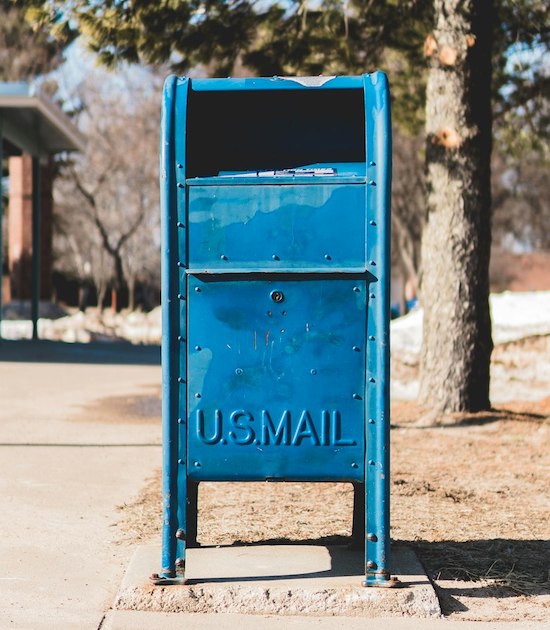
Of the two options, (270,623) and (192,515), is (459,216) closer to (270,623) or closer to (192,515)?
(192,515)

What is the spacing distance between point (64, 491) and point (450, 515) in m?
2.52

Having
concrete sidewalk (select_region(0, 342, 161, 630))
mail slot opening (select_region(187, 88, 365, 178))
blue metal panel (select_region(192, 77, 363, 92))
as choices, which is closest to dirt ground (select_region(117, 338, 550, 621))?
concrete sidewalk (select_region(0, 342, 161, 630))

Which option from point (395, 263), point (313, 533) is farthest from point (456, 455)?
point (395, 263)

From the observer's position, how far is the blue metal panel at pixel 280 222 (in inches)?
167

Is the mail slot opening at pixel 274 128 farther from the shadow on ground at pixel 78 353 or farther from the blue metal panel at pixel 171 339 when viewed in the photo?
the shadow on ground at pixel 78 353

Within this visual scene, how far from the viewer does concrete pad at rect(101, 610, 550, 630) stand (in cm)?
394

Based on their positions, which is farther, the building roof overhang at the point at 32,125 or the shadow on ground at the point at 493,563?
the building roof overhang at the point at 32,125

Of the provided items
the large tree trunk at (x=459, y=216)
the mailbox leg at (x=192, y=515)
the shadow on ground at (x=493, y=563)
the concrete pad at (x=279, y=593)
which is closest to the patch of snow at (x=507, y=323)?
the large tree trunk at (x=459, y=216)

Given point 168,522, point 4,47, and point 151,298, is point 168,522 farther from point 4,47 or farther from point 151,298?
point 151,298

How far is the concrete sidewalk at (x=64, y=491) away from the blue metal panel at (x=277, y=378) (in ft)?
2.72

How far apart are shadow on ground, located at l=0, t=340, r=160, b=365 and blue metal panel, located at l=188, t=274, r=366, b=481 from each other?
534 inches

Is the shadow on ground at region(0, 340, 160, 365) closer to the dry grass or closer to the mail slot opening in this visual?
the dry grass

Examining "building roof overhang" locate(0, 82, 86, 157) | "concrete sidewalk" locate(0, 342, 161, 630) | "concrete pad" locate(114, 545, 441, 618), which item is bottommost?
"concrete sidewalk" locate(0, 342, 161, 630)

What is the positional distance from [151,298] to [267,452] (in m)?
51.0
